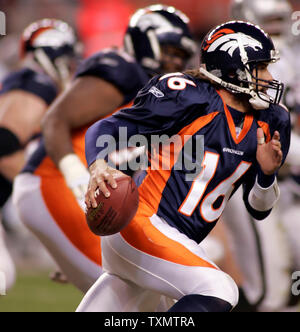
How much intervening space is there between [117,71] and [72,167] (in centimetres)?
45

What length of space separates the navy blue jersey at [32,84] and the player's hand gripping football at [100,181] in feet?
5.29

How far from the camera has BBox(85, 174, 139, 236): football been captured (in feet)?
7.23

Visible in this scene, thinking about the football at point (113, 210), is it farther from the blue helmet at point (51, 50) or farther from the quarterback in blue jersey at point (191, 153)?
the blue helmet at point (51, 50)

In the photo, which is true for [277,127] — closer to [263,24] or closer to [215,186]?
[215,186]

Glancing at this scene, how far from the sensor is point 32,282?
5637 mm

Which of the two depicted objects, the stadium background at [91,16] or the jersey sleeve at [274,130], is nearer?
the jersey sleeve at [274,130]

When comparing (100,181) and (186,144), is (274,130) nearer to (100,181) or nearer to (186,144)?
(186,144)

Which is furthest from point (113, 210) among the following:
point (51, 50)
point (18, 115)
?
point (51, 50)

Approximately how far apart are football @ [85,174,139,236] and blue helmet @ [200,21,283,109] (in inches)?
21.5

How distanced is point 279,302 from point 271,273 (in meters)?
0.17

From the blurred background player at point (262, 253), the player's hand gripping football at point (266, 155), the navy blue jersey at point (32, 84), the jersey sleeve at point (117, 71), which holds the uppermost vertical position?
the jersey sleeve at point (117, 71)

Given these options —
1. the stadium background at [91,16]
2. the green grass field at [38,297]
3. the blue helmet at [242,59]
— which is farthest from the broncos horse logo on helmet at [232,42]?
the stadium background at [91,16]

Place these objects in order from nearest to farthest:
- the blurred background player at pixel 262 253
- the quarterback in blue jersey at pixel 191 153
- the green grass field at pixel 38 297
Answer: the quarterback in blue jersey at pixel 191 153 < the blurred background player at pixel 262 253 < the green grass field at pixel 38 297

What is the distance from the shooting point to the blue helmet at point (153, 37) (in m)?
3.36
